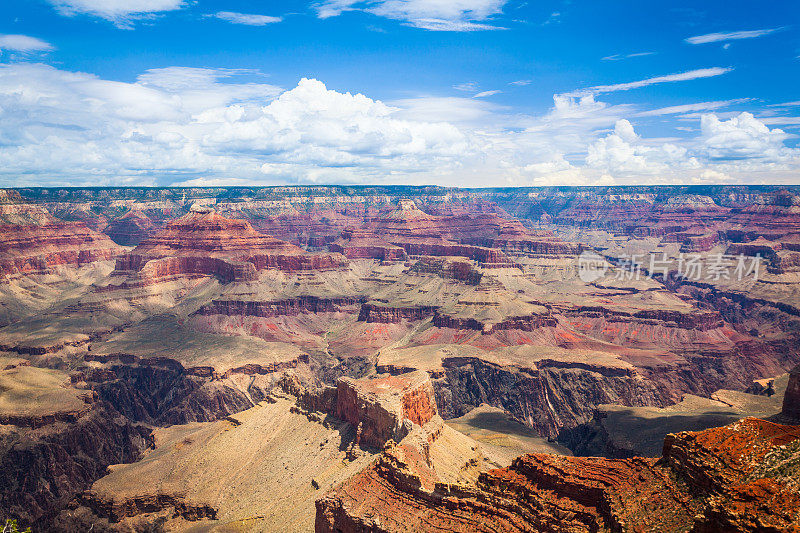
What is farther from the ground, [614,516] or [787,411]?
[614,516]

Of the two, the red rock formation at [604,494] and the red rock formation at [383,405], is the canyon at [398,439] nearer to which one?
the red rock formation at [604,494]

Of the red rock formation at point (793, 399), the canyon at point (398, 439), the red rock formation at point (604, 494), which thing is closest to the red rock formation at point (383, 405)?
the canyon at point (398, 439)

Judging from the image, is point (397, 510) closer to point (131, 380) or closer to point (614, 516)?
point (614, 516)

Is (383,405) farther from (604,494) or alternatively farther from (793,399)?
(793,399)

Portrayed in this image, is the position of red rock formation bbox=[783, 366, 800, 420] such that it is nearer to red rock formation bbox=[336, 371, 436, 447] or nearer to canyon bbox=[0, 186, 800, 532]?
canyon bbox=[0, 186, 800, 532]

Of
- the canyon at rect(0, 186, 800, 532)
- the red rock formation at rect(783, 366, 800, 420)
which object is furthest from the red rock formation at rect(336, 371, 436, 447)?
the red rock formation at rect(783, 366, 800, 420)

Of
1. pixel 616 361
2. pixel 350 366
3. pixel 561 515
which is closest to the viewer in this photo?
pixel 561 515

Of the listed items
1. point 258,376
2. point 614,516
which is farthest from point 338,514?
point 258,376
